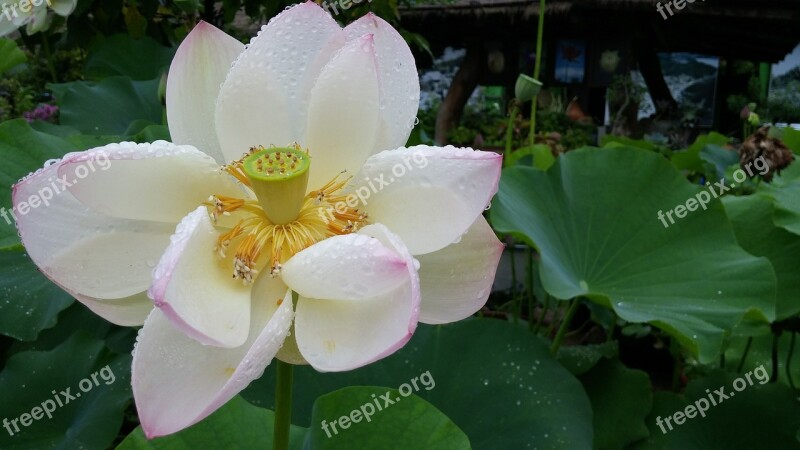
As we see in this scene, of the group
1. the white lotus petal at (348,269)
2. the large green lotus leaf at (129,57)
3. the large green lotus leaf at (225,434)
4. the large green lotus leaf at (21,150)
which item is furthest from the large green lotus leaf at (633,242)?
the large green lotus leaf at (129,57)

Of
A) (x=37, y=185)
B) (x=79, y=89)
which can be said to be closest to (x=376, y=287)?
(x=37, y=185)

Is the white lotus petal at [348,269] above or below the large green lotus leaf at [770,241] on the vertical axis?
above

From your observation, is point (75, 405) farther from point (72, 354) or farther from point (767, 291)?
point (767, 291)

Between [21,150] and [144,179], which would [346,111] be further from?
[21,150]

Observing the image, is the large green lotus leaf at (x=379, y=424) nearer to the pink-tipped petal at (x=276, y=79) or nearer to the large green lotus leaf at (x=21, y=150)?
the pink-tipped petal at (x=276, y=79)

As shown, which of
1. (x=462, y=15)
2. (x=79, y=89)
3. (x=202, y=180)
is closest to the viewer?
(x=202, y=180)
